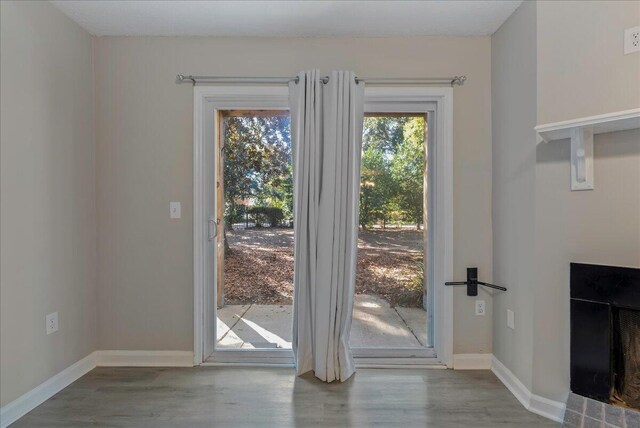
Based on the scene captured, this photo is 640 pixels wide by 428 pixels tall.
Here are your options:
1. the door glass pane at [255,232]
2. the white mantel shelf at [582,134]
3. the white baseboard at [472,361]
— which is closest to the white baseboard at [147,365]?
the white baseboard at [472,361]

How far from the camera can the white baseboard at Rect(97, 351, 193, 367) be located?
2.45 meters

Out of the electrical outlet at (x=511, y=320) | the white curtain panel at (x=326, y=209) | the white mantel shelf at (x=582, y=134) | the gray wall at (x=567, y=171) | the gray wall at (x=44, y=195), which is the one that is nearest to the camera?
the white mantel shelf at (x=582, y=134)

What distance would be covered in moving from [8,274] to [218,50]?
6.05ft

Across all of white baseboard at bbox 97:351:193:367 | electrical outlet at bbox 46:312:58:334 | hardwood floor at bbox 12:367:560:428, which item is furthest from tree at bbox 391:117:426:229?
electrical outlet at bbox 46:312:58:334

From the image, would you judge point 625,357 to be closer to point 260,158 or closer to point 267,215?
point 267,215

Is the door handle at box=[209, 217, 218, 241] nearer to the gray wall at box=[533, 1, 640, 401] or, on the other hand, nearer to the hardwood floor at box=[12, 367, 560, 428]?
the hardwood floor at box=[12, 367, 560, 428]

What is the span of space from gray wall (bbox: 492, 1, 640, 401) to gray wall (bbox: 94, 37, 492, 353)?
239 millimetres

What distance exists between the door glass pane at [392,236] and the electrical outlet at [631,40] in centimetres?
113

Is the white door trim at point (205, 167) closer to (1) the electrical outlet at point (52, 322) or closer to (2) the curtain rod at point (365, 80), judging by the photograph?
(2) the curtain rod at point (365, 80)

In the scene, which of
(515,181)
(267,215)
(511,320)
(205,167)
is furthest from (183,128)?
(511,320)

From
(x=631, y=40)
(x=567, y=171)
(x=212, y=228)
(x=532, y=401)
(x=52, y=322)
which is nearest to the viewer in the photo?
(x=631, y=40)

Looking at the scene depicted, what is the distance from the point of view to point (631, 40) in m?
1.65

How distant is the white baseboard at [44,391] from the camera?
1814 millimetres

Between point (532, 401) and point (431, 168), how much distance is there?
1.55m
